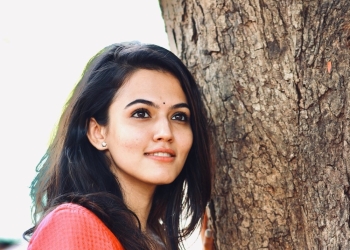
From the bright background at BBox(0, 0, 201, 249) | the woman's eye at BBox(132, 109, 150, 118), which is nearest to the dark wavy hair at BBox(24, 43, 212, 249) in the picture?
the woman's eye at BBox(132, 109, 150, 118)

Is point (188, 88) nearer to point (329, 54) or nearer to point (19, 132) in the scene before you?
point (329, 54)

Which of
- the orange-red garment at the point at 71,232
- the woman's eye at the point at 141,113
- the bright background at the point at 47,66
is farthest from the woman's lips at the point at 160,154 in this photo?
the bright background at the point at 47,66

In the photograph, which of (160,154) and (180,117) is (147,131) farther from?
(180,117)

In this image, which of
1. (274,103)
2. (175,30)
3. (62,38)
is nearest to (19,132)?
(62,38)

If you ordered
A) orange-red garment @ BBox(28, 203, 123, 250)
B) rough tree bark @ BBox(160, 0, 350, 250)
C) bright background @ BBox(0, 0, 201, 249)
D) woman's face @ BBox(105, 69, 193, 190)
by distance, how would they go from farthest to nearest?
1. bright background @ BBox(0, 0, 201, 249)
2. woman's face @ BBox(105, 69, 193, 190)
3. rough tree bark @ BBox(160, 0, 350, 250)
4. orange-red garment @ BBox(28, 203, 123, 250)

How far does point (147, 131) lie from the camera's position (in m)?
2.86

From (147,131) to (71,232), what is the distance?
62cm

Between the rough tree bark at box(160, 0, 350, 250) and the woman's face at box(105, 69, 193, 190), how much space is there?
190mm

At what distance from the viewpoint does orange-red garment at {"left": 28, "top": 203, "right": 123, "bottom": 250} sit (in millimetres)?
2404

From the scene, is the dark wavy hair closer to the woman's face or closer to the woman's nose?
the woman's face

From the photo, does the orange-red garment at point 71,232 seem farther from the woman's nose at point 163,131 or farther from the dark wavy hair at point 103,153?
the woman's nose at point 163,131

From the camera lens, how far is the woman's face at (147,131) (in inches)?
113

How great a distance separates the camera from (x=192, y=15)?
124 inches

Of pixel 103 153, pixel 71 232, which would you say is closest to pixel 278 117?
pixel 103 153
